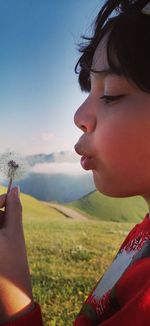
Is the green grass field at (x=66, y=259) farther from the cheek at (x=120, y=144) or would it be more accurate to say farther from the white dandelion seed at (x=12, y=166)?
the cheek at (x=120, y=144)

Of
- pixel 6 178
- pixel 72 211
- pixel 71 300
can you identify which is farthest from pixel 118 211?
pixel 6 178

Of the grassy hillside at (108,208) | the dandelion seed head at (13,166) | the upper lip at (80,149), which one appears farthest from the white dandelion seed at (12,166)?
the grassy hillside at (108,208)

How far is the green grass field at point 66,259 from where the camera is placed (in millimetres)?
1553

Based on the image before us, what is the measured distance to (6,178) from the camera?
649mm

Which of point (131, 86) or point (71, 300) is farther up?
point (131, 86)

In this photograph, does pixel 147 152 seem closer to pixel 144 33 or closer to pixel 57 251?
pixel 144 33

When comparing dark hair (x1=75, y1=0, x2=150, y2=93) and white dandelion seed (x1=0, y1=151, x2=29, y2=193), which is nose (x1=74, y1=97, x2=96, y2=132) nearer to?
dark hair (x1=75, y1=0, x2=150, y2=93)

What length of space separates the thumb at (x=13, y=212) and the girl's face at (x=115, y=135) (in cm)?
13

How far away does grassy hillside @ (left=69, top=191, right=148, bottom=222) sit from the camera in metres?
3.24

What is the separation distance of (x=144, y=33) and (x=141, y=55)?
0.09 ft

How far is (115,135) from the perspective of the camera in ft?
1.62

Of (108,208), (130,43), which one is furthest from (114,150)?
(108,208)

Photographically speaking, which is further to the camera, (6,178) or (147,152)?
(6,178)

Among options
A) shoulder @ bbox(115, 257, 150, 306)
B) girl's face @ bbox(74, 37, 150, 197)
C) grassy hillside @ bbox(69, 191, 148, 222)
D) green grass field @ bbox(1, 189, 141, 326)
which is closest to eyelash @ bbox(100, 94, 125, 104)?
girl's face @ bbox(74, 37, 150, 197)
